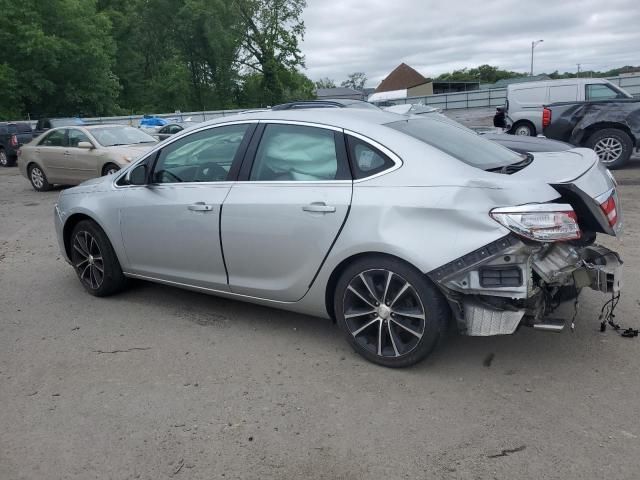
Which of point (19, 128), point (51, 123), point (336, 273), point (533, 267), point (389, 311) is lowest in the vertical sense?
point (389, 311)

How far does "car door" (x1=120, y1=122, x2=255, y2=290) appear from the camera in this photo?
13.7 ft

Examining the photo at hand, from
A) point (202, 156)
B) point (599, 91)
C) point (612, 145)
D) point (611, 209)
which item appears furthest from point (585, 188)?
point (599, 91)

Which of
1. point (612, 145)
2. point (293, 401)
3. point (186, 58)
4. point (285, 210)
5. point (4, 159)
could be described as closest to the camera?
point (293, 401)

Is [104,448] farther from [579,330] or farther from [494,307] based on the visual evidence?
[579,330]

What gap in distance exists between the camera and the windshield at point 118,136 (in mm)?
11625

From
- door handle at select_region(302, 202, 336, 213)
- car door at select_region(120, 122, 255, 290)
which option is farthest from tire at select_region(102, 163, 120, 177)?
door handle at select_region(302, 202, 336, 213)

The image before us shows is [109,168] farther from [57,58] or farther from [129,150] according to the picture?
[57,58]

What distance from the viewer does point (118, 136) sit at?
12.0m

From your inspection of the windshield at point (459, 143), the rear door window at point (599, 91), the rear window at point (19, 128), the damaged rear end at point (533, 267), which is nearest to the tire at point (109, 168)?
the windshield at point (459, 143)

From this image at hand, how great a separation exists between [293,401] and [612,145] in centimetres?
1006

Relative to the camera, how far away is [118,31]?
48.2 meters

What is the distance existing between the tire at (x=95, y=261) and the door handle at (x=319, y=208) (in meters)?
2.18

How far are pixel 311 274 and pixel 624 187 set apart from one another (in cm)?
770

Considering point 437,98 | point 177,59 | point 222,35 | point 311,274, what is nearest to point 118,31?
point 177,59
